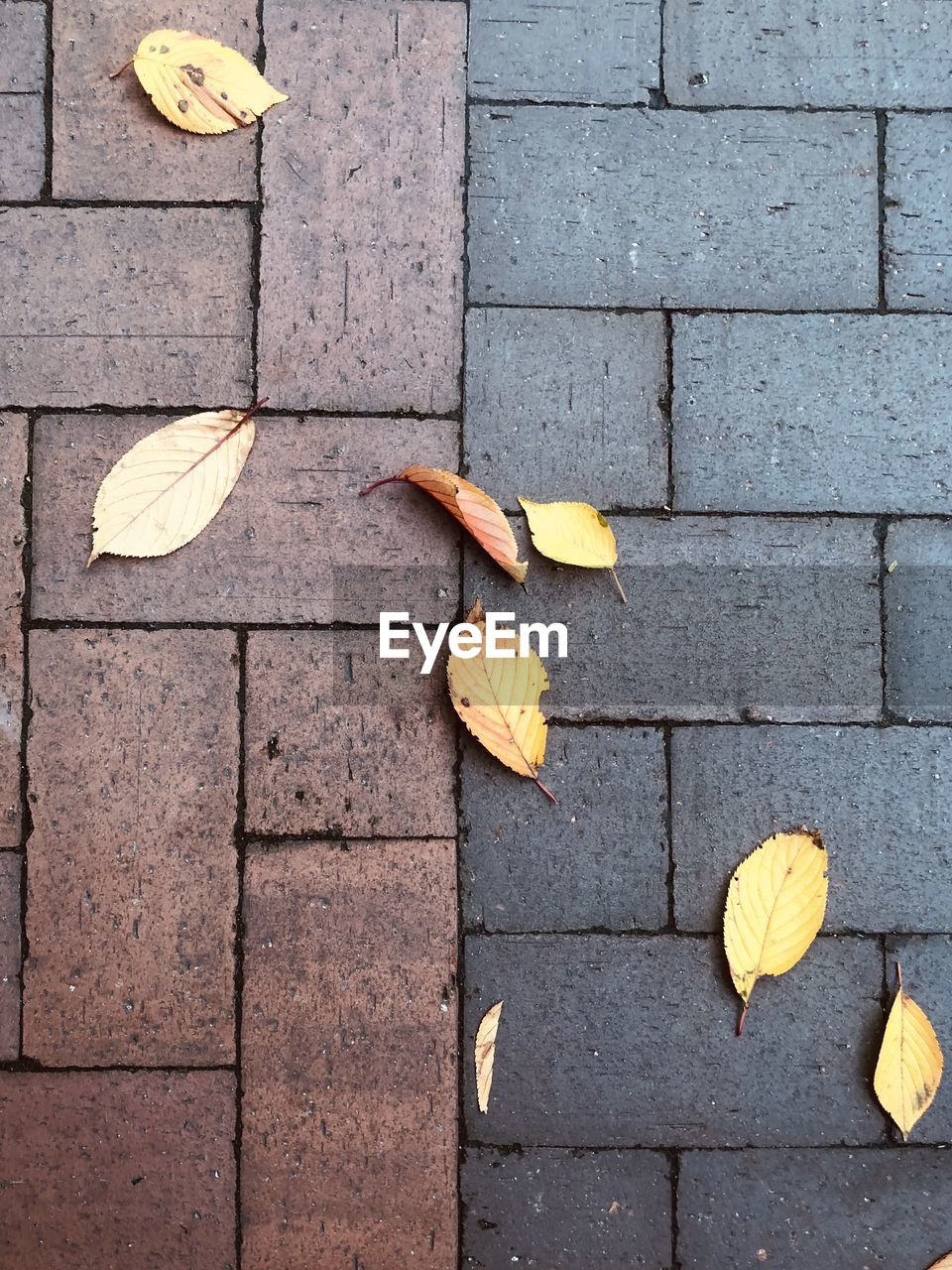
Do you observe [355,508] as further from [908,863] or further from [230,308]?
[908,863]

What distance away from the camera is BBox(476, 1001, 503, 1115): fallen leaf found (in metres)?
1.74

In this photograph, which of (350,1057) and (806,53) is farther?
(806,53)

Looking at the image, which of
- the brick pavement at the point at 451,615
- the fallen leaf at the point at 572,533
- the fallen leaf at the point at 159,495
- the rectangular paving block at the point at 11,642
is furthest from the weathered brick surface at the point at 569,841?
the rectangular paving block at the point at 11,642

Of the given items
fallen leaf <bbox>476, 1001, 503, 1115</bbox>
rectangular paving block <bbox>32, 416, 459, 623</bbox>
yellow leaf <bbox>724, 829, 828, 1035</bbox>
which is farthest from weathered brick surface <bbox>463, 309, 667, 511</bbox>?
fallen leaf <bbox>476, 1001, 503, 1115</bbox>

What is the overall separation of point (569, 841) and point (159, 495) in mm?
994

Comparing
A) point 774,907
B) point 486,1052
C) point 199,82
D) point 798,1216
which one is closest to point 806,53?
point 199,82

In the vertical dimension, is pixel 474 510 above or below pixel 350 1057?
above

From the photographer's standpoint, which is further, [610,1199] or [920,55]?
[920,55]

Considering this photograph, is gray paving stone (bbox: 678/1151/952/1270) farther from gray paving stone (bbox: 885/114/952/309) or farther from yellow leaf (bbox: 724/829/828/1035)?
gray paving stone (bbox: 885/114/952/309)

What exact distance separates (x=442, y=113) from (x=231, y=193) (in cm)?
43

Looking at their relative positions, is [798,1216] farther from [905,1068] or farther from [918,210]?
[918,210]

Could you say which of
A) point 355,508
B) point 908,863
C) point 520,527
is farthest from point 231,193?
point 908,863

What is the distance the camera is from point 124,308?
180 cm

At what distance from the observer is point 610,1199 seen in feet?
5.72
